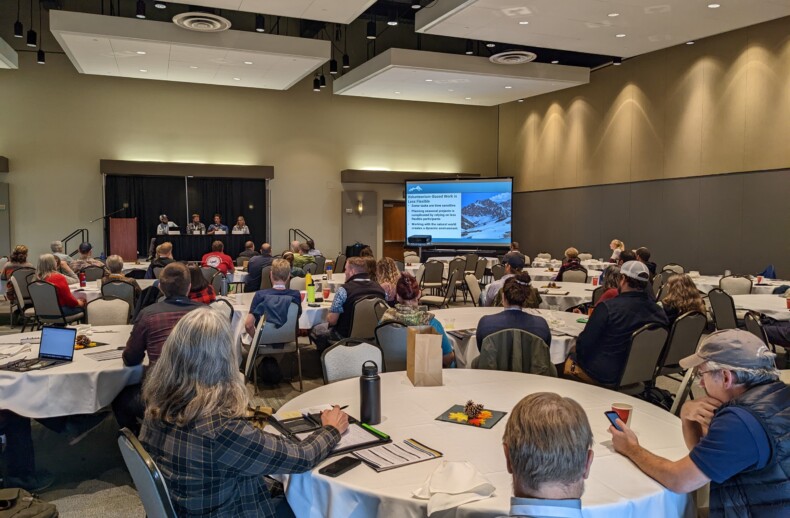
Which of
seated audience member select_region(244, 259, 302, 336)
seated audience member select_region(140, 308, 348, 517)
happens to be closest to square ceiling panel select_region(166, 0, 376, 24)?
seated audience member select_region(244, 259, 302, 336)

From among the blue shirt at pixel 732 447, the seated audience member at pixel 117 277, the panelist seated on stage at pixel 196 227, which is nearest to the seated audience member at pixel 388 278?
the seated audience member at pixel 117 277

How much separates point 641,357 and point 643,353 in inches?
1.2

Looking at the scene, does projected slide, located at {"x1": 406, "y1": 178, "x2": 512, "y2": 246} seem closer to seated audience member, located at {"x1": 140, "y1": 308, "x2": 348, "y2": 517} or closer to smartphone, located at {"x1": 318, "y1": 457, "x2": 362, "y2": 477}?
smartphone, located at {"x1": 318, "y1": 457, "x2": 362, "y2": 477}

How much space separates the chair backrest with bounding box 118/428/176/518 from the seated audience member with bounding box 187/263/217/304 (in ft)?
12.0

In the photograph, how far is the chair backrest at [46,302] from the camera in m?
6.66

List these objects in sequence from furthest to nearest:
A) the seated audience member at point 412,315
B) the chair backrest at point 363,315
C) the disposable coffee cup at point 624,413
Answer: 1. the chair backrest at point 363,315
2. the seated audience member at point 412,315
3. the disposable coffee cup at point 624,413

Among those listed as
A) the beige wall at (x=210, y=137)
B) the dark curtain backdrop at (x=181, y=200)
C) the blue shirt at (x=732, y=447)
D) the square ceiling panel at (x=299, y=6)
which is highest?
the square ceiling panel at (x=299, y=6)

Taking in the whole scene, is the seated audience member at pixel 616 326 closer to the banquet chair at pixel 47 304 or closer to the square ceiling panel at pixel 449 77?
the banquet chair at pixel 47 304

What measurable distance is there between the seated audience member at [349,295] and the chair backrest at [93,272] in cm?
507

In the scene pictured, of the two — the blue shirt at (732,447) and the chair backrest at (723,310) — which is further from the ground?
the blue shirt at (732,447)

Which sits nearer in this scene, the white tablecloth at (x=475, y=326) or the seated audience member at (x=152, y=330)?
the seated audience member at (x=152, y=330)

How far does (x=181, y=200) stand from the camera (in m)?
15.4

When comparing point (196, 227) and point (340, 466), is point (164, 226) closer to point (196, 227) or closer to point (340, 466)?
point (196, 227)

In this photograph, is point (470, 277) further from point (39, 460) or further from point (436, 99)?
point (436, 99)
